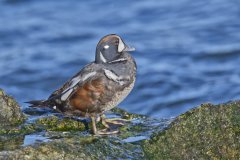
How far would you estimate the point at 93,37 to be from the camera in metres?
17.3

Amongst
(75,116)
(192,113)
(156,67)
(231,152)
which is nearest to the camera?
(231,152)

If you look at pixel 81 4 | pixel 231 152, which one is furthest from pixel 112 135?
pixel 81 4

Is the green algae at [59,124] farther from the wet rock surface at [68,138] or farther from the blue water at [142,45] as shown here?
the blue water at [142,45]

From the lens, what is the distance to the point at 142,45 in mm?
16750

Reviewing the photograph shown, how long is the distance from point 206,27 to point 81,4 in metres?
3.83

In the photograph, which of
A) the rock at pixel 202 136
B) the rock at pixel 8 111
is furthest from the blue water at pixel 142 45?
the rock at pixel 202 136

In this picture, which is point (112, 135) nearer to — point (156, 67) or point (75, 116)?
point (75, 116)

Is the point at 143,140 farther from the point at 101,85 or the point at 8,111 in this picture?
the point at 8,111

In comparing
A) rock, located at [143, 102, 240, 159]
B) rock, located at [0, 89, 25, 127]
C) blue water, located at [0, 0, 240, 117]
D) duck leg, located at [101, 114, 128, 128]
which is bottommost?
rock, located at [143, 102, 240, 159]

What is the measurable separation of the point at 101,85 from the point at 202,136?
137 centimetres

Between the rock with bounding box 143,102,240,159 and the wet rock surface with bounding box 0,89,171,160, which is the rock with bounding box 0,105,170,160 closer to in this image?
the wet rock surface with bounding box 0,89,171,160

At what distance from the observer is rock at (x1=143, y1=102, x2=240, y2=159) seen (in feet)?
20.5

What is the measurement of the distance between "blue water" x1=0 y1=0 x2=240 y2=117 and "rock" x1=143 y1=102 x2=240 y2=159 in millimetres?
6634

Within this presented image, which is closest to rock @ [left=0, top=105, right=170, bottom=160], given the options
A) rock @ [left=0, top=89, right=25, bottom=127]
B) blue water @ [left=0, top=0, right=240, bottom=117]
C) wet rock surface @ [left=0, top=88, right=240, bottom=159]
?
wet rock surface @ [left=0, top=88, right=240, bottom=159]
